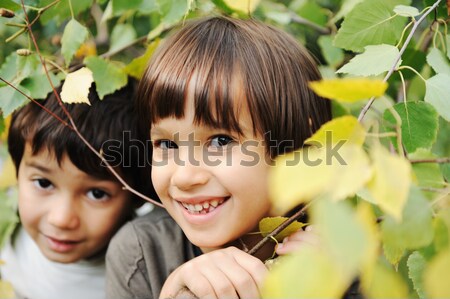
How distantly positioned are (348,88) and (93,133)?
838 mm

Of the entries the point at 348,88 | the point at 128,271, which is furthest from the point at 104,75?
the point at 348,88

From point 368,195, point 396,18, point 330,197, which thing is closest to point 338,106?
point 396,18

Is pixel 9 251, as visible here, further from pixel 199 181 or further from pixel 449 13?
pixel 449 13

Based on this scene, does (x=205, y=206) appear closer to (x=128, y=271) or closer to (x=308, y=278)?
(x=128, y=271)

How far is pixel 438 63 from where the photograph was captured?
82 cm

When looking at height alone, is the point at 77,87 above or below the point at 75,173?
above

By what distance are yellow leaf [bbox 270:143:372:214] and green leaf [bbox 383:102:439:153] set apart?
1.15 ft

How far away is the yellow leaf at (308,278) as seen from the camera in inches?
13.6

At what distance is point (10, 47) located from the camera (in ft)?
6.29

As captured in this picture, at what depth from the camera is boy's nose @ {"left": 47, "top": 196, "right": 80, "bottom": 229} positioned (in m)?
1.14

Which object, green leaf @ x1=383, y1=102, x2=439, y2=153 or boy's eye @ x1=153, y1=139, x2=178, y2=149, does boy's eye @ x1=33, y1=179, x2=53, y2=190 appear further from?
green leaf @ x1=383, y1=102, x2=439, y2=153

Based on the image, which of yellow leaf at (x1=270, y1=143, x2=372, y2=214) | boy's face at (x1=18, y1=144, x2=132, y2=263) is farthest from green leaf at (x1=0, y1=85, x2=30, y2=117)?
yellow leaf at (x1=270, y1=143, x2=372, y2=214)

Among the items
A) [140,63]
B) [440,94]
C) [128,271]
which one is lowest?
[128,271]

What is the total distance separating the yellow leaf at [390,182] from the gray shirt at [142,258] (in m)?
0.71
